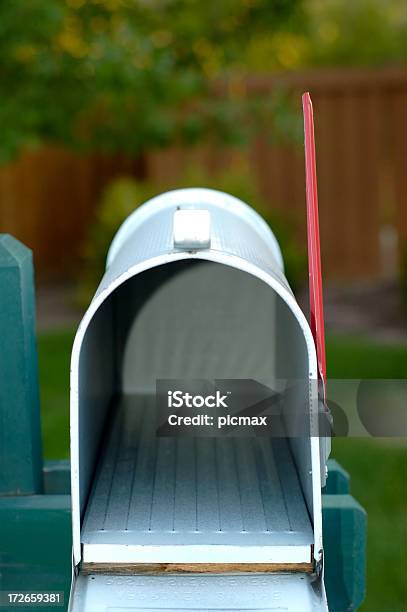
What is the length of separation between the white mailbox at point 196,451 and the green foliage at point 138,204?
4.90m

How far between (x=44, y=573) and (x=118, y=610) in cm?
58

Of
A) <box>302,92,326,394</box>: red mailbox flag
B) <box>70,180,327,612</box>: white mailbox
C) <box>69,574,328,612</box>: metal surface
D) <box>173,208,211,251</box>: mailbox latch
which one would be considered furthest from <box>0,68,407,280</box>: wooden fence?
<box>69,574,328,612</box>: metal surface

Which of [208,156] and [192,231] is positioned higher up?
[192,231]

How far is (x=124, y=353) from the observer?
3754 millimetres

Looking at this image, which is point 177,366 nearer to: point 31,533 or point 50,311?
point 31,533

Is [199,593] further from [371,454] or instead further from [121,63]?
[121,63]

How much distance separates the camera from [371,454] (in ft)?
19.0

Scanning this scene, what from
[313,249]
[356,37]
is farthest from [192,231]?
[356,37]

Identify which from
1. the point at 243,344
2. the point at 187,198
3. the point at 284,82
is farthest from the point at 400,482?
the point at 284,82

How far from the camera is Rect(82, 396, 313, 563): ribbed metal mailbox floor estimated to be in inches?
95.0

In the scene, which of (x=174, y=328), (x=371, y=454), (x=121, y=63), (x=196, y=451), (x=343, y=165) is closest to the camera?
(x=196, y=451)

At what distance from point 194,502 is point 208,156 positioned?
787 centimetres

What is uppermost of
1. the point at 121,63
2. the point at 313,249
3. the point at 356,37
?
the point at 356,37

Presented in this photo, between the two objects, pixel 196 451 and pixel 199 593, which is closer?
pixel 199 593
